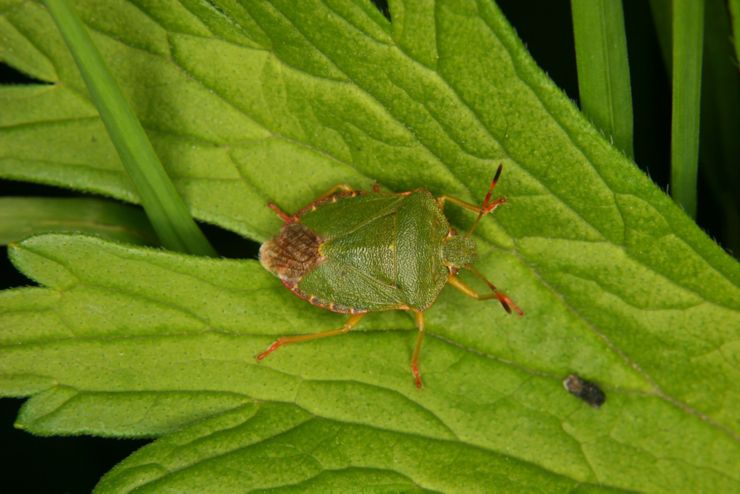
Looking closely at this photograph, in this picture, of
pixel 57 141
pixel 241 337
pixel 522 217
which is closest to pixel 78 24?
pixel 57 141

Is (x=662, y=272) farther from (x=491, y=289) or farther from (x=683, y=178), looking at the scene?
(x=491, y=289)

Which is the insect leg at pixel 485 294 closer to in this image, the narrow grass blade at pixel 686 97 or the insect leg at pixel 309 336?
the insect leg at pixel 309 336

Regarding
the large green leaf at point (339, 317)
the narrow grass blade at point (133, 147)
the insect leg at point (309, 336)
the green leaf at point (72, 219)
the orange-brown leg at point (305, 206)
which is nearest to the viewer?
the narrow grass blade at point (133, 147)

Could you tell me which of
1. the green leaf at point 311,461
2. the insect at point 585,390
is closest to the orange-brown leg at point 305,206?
the green leaf at point 311,461

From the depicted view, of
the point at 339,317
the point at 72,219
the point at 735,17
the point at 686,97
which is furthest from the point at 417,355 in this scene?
the point at 735,17

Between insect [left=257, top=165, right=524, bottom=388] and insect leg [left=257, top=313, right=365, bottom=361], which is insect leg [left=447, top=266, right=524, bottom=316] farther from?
insect leg [left=257, top=313, right=365, bottom=361]

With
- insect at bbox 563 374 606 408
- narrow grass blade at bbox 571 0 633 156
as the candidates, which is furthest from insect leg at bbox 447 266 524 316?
narrow grass blade at bbox 571 0 633 156
